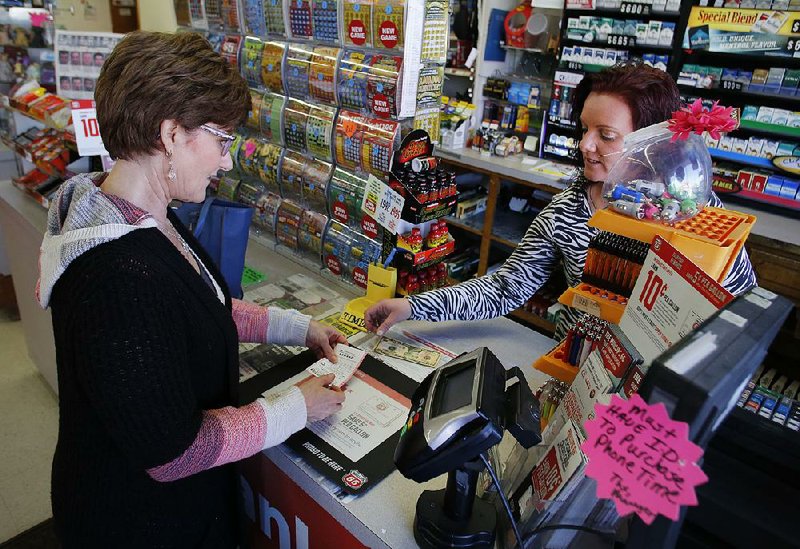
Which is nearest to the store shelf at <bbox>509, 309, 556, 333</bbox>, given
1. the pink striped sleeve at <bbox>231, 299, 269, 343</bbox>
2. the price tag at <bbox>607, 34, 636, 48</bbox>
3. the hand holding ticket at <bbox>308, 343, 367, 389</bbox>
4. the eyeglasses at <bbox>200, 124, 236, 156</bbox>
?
the price tag at <bbox>607, 34, 636, 48</bbox>

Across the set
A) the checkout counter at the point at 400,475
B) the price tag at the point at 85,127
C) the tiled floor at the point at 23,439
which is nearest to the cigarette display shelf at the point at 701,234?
the checkout counter at the point at 400,475

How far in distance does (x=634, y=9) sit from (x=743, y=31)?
2.15 feet

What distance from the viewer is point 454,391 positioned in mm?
907

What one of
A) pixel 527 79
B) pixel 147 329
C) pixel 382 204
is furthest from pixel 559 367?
pixel 527 79

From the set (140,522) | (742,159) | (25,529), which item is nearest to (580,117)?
(140,522)

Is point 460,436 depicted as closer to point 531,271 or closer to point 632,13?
point 531,271

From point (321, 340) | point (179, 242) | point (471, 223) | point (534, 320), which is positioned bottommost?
point (534, 320)

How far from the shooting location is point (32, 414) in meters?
2.92

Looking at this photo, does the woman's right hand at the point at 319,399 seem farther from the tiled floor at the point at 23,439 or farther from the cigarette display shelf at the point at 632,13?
the cigarette display shelf at the point at 632,13

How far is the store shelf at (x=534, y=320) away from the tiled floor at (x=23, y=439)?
291cm

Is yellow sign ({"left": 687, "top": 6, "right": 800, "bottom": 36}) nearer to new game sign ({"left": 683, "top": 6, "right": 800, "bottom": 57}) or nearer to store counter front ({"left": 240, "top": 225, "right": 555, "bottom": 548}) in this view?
new game sign ({"left": 683, "top": 6, "right": 800, "bottom": 57})

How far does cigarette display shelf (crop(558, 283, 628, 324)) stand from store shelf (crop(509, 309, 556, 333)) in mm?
2652

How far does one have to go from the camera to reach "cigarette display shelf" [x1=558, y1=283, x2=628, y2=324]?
108 centimetres

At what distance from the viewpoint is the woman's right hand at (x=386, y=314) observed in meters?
1.66
